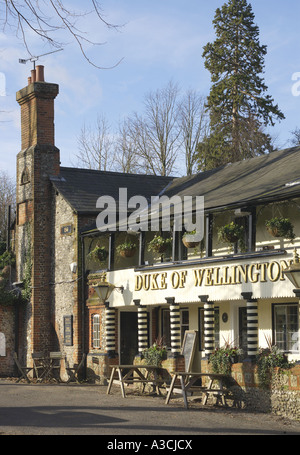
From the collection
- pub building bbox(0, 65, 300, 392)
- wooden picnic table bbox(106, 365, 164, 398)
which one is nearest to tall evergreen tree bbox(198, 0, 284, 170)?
pub building bbox(0, 65, 300, 392)

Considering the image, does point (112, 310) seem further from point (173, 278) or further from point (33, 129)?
point (33, 129)

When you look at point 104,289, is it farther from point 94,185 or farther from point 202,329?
point 94,185

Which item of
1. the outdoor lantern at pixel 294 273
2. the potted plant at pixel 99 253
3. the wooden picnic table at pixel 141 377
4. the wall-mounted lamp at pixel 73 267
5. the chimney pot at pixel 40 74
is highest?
the chimney pot at pixel 40 74

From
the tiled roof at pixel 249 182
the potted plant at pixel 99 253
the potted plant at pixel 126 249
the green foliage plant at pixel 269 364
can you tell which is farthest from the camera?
the potted plant at pixel 99 253

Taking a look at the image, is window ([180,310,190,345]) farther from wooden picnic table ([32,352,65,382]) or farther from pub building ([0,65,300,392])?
wooden picnic table ([32,352,65,382])

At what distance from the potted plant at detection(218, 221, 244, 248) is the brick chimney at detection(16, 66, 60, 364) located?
10.1 m

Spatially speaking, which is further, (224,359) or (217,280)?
(217,280)

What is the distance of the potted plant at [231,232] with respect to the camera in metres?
20.5

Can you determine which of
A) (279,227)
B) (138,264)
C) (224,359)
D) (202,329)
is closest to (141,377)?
(202,329)

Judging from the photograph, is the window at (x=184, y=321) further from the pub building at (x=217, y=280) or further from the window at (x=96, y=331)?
the window at (x=96, y=331)

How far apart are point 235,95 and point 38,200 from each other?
1620cm

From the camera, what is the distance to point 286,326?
66.7 ft

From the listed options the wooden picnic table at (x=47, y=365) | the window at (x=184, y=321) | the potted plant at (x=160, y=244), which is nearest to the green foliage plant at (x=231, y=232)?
the potted plant at (x=160, y=244)

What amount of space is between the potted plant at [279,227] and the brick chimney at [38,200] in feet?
38.6
